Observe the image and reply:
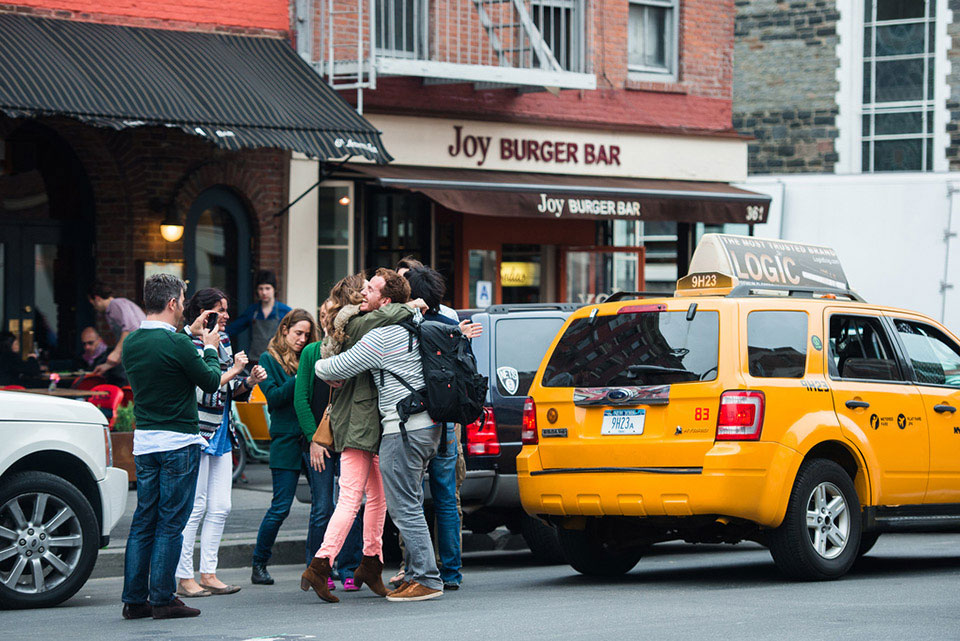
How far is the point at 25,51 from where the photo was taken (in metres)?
14.3

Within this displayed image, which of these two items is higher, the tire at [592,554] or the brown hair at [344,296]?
the brown hair at [344,296]

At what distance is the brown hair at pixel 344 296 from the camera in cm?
873

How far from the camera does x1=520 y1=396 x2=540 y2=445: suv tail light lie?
30.8 feet

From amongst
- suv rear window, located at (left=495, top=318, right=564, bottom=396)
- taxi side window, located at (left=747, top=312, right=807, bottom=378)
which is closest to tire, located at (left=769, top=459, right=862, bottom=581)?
taxi side window, located at (left=747, top=312, right=807, bottom=378)

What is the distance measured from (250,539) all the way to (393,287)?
319 cm

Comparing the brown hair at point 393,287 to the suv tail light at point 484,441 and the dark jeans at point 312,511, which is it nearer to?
the dark jeans at point 312,511

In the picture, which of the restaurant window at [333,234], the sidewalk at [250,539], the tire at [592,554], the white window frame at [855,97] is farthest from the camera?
the white window frame at [855,97]

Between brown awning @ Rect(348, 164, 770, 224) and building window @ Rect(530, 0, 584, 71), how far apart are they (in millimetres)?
1523

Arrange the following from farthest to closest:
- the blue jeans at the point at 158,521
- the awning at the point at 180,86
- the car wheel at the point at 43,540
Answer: the awning at the point at 180,86, the car wheel at the point at 43,540, the blue jeans at the point at 158,521

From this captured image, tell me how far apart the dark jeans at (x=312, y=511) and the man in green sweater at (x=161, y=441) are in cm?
130

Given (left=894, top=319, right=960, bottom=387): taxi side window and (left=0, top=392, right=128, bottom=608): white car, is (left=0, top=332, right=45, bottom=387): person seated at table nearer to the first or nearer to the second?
(left=0, top=392, right=128, bottom=608): white car

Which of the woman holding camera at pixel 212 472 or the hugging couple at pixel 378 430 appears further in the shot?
the woman holding camera at pixel 212 472

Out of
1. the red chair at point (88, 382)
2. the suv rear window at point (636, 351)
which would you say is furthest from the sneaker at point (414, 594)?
the red chair at point (88, 382)

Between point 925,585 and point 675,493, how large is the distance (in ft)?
5.52
